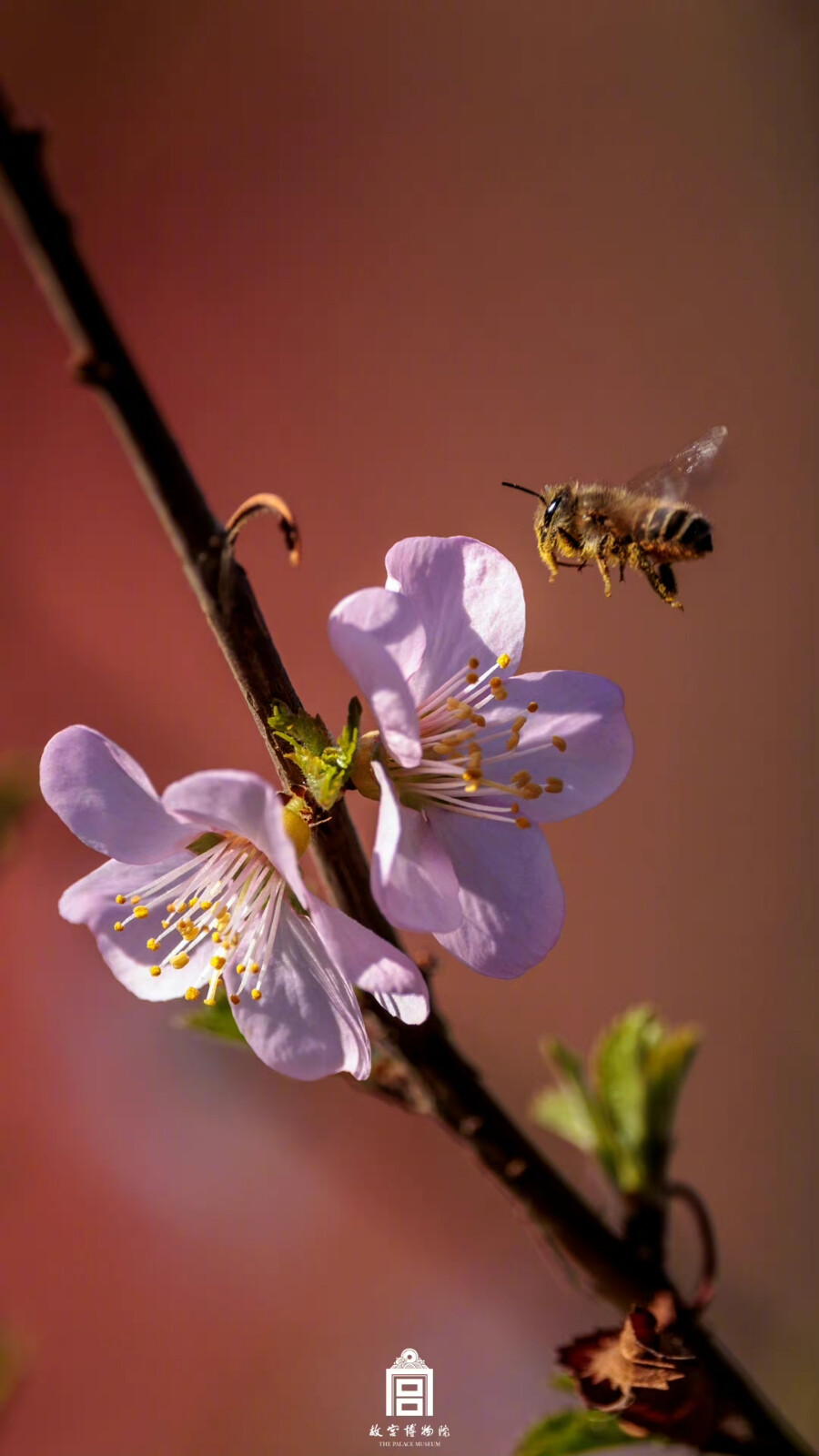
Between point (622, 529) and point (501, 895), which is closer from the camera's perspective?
point (501, 895)

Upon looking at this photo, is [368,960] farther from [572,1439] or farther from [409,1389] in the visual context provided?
[409,1389]

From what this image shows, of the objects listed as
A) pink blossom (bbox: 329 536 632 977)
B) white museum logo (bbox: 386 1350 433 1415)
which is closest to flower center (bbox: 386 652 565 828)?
pink blossom (bbox: 329 536 632 977)

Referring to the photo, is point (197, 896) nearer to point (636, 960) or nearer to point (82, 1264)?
point (82, 1264)

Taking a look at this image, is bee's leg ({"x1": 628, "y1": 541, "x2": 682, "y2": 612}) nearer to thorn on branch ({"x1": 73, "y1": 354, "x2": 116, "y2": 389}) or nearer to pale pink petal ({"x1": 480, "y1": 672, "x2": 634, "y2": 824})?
pale pink petal ({"x1": 480, "y1": 672, "x2": 634, "y2": 824})

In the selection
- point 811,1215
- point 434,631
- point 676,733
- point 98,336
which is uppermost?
point 98,336

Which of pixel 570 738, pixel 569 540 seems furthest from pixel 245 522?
pixel 569 540

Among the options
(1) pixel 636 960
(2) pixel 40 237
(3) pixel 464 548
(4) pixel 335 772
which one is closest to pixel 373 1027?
(4) pixel 335 772
